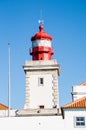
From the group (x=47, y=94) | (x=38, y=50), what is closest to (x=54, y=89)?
(x=47, y=94)

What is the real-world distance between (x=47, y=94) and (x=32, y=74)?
2.73 meters

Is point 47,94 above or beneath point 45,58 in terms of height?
beneath

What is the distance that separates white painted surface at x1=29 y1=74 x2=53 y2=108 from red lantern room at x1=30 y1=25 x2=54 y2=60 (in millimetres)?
2981

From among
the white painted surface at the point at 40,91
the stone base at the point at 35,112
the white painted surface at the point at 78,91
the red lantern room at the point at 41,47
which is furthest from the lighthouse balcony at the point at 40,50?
the stone base at the point at 35,112

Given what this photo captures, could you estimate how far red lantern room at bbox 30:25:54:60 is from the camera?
180ft

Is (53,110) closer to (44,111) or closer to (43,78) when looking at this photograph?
(44,111)

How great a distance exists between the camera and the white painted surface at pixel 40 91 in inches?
2061

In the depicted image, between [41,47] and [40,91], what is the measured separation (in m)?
5.33

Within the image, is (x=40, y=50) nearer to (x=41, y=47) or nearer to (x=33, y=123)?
(x=41, y=47)

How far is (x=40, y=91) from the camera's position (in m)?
52.7

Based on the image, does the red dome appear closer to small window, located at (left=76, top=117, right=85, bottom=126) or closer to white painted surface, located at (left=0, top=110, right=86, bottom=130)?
small window, located at (left=76, top=117, right=85, bottom=126)

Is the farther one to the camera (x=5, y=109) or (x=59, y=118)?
(x=5, y=109)

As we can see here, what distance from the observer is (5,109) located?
51.5 meters

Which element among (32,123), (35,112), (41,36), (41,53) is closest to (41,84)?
(41,53)
